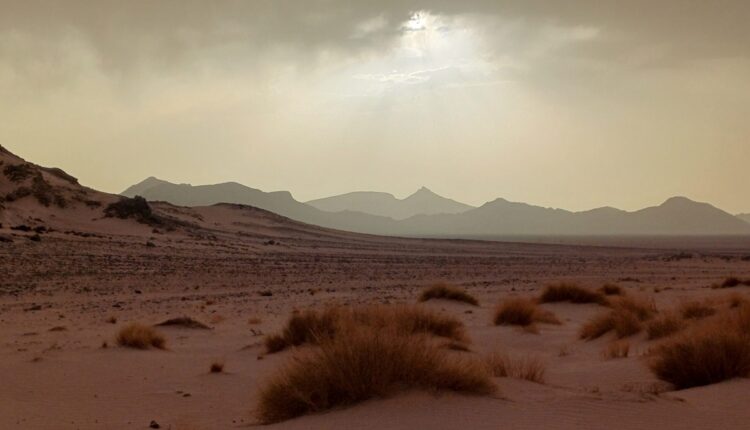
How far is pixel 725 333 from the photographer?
327 inches

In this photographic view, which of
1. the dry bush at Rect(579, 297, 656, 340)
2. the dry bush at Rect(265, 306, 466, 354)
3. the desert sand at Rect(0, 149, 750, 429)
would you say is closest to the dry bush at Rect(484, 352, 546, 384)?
the desert sand at Rect(0, 149, 750, 429)

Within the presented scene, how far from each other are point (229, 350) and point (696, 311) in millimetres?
9818

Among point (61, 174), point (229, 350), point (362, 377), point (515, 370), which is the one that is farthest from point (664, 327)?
point (61, 174)

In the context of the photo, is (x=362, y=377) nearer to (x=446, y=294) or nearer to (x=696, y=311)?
(x=696, y=311)

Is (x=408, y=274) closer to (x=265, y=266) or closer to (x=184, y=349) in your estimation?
(x=265, y=266)

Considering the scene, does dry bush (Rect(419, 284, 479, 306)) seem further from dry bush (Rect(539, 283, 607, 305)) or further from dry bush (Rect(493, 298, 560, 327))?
dry bush (Rect(493, 298, 560, 327))

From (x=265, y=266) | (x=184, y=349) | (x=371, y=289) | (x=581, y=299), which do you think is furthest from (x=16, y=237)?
(x=581, y=299)

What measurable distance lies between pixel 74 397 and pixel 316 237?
6399 cm

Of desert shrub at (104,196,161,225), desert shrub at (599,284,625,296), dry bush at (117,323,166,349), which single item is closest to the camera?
dry bush at (117,323,166,349)

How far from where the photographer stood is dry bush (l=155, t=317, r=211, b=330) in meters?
15.2

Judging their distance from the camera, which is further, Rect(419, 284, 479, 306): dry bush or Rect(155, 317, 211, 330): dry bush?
Rect(419, 284, 479, 306): dry bush

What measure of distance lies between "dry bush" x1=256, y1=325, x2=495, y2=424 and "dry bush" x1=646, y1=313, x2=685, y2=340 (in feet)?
21.5

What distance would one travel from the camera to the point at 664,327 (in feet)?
40.0

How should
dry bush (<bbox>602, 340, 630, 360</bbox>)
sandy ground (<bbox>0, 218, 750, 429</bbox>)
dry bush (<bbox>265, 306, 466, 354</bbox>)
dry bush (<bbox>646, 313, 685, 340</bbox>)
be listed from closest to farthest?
sandy ground (<bbox>0, 218, 750, 429</bbox>)
dry bush (<bbox>602, 340, 630, 360</bbox>)
dry bush (<bbox>265, 306, 466, 354</bbox>)
dry bush (<bbox>646, 313, 685, 340</bbox>)
